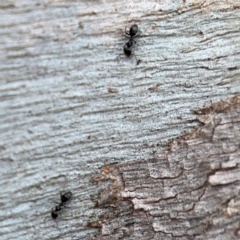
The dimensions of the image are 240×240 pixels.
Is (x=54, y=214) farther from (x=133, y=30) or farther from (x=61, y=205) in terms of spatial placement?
(x=133, y=30)

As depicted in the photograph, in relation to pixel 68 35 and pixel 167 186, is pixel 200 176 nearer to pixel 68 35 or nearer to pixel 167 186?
pixel 167 186

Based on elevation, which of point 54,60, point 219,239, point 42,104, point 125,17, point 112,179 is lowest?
point 219,239

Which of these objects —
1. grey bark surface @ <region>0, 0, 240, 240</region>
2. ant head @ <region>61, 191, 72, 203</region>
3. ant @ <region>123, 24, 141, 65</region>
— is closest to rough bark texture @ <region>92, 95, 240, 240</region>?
grey bark surface @ <region>0, 0, 240, 240</region>

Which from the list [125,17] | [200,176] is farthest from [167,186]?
[125,17]

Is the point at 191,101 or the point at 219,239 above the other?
the point at 191,101

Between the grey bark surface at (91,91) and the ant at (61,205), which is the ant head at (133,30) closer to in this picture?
the grey bark surface at (91,91)

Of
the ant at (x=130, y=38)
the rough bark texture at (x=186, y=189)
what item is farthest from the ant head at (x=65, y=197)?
the ant at (x=130, y=38)
